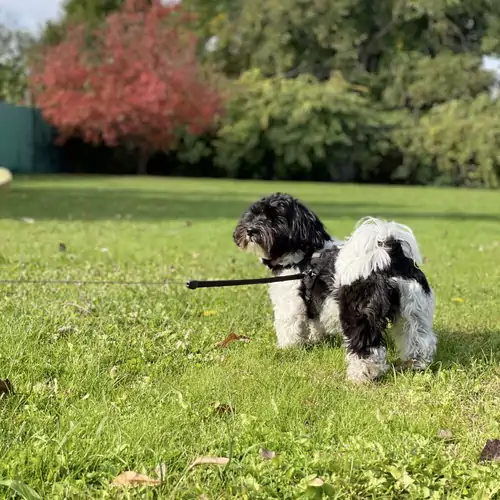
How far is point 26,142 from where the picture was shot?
31000 mm

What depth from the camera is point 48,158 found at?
107 feet

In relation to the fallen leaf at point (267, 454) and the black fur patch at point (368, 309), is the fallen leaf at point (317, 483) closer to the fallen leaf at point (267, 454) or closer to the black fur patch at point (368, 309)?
the fallen leaf at point (267, 454)

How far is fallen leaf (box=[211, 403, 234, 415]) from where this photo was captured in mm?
3072

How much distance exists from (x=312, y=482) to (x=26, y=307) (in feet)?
9.91

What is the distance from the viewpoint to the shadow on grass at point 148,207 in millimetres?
12780

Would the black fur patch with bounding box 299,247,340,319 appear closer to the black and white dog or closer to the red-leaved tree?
the black and white dog

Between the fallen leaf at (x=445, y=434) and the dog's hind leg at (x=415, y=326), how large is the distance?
2.65 ft

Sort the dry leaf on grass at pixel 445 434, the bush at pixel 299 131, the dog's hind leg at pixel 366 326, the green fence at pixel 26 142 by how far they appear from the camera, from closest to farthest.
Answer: the dry leaf on grass at pixel 445 434, the dog's hind leg at pixel 366 326, the green fence at pixel 26 142, the bush at pixel 299 131

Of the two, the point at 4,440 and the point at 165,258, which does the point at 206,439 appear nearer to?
the point at 4,440

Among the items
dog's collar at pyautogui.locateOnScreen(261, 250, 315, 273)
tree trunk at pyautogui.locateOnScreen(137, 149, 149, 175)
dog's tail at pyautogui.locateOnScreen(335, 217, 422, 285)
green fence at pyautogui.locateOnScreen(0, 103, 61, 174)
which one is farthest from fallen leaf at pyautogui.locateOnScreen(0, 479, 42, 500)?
tree trunk at pyautogui.locateOnScreen(137, 149, 149, 175)

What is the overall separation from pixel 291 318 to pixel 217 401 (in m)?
1.21

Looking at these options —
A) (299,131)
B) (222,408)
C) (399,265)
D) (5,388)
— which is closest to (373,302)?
(399,265)

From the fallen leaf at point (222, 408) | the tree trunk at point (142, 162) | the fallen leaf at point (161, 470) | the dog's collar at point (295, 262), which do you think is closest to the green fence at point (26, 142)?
the tree trunk at point (142, 162)

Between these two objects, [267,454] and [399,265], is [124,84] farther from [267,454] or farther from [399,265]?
[267,454]
